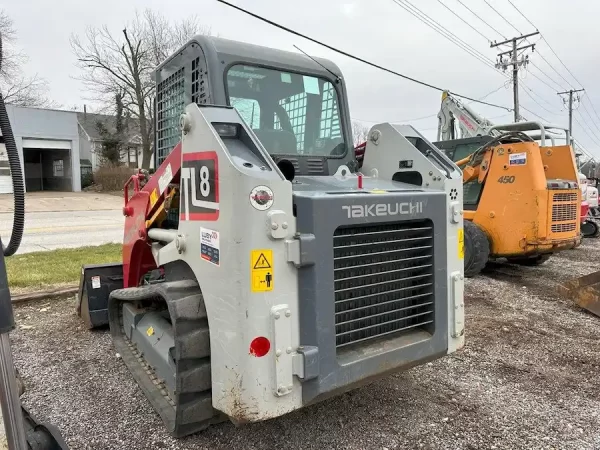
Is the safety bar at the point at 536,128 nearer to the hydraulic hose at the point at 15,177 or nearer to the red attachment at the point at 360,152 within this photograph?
the red attachment at the point at 360,152

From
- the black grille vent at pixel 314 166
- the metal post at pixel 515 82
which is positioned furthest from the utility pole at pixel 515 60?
the black grille vent at pixel 314 166

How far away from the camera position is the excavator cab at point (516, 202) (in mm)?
6805

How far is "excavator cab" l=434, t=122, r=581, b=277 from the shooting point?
22.3ft

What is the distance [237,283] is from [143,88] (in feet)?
110

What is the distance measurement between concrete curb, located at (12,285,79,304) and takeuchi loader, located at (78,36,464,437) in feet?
8.93

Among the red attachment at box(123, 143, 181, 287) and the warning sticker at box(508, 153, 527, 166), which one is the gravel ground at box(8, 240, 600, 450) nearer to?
the red attachment at box(123, 143, 181, 287)

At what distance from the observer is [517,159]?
6.91 metres

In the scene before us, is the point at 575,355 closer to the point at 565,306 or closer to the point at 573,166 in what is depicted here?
the point at 565,306

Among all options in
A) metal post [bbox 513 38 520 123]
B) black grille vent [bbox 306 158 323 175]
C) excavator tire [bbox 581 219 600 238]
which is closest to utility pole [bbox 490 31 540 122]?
metal post [bbox 513 38 520 123]

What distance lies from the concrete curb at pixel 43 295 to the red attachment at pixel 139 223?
7.52ft

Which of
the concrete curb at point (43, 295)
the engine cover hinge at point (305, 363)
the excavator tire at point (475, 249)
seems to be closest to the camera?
the engine cover hinge at point (305, 363)

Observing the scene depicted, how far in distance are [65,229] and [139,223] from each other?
11.2 meters

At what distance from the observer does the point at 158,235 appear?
11.3 feet

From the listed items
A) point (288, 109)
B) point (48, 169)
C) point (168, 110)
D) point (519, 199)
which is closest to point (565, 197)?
point (519, 199)
